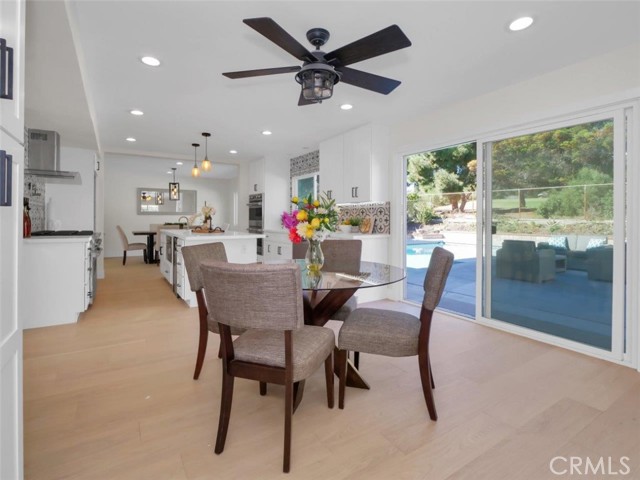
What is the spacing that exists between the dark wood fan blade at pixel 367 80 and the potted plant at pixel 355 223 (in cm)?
273

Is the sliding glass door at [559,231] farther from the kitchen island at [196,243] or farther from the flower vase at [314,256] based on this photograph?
the kitchen island at [196,243]

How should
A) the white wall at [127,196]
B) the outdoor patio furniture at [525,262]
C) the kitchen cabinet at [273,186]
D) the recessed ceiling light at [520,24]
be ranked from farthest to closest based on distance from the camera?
1. the white wall at [127,196]
2. the kitchen cabinet at [273,186]
3. the outdoor patio furniture at [525,262]
4. the recessed ceiling light at [520,24]

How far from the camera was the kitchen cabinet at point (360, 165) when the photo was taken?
14.4ft

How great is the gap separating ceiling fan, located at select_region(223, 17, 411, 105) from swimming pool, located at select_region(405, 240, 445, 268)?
9.17 feet

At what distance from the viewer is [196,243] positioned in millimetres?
4109

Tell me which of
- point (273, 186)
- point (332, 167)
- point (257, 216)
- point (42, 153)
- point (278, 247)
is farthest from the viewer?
point (257, 216)

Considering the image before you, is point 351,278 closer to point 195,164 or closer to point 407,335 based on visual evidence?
point 407,335

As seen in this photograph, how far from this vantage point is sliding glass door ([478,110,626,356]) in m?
2.64

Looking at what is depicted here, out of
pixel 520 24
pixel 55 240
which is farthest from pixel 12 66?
pixel 55 240

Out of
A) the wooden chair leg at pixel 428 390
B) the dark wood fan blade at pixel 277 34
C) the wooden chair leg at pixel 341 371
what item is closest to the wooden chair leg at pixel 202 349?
the wooden chair leg at pixel 341 371

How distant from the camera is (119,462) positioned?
1510 millimetres

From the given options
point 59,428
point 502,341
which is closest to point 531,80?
point 502,341

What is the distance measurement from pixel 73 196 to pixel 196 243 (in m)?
2.43

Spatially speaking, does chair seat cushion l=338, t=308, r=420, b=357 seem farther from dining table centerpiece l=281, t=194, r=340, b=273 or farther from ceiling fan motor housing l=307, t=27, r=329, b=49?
ceiling fan motor housing l=307, t=27, r=329, b=49
